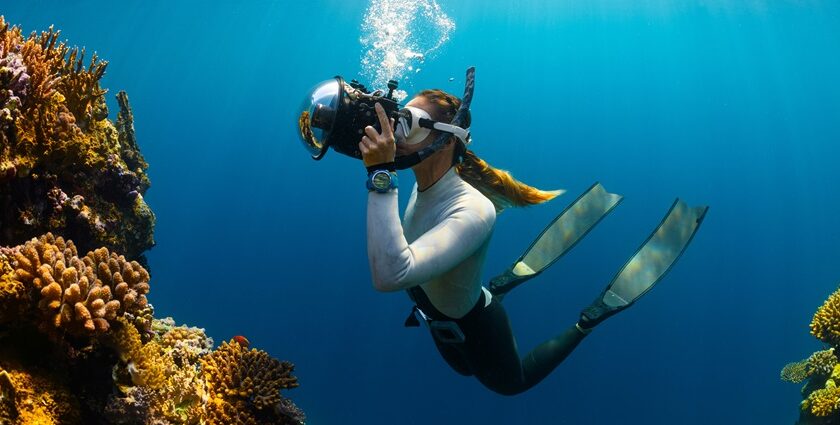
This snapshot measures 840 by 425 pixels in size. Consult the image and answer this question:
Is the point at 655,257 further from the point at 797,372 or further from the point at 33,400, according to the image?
the point at 797,372

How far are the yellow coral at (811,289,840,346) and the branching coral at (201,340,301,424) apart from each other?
7.19 metres

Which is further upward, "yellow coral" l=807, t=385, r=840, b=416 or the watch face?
the watch face

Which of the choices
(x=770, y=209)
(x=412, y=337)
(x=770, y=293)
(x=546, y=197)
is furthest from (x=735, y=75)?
(x=546, y=197)

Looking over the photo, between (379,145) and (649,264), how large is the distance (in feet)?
13.3

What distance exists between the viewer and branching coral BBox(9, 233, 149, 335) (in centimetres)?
255

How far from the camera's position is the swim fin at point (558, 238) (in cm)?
551

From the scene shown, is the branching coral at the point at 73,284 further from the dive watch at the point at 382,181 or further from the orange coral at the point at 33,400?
the dive watch at the point at 382,181

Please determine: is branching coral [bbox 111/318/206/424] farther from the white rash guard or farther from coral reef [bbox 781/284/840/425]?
coral reef [bbox 781/284/840/425]

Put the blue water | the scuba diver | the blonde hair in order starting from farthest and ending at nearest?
the blue water, the blonde hair, the scuba diver

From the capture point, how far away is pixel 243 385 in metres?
4.04

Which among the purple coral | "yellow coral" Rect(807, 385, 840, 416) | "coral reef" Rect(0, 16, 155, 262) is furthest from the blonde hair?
"yellow coral" Rect(807, 385, 840, 416)

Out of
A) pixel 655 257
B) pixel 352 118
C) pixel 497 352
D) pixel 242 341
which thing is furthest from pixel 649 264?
pixel 242 341

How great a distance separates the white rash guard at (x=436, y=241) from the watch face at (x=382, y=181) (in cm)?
4

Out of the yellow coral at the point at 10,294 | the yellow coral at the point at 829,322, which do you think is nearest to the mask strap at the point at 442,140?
the yellow coral at the point at 10,294
